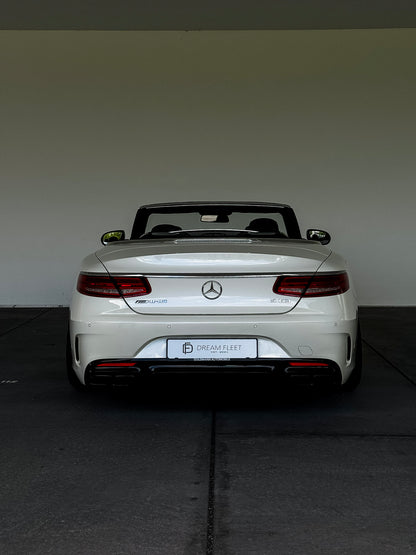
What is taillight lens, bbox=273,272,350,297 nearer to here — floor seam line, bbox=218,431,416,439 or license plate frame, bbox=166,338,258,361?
license plate frame, bbox=166,338,258,361

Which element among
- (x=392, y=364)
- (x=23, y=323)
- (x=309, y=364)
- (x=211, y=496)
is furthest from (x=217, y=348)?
(x=23, y=323)

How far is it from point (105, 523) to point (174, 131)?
872cm

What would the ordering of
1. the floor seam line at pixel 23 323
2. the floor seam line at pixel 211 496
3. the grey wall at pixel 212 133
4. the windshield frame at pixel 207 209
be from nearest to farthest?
the floor seam line at pixel 211 496
the windshield frame at pixel 207 209
the floor seam line at pixel 23 323
the grey wall at pixel 212 133

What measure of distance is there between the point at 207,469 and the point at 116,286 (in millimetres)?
1124

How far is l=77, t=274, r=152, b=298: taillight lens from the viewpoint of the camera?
3867 mm

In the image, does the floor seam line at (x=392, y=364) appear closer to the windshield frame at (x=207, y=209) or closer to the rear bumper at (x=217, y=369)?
the windshield frame at (x=207, y=209)

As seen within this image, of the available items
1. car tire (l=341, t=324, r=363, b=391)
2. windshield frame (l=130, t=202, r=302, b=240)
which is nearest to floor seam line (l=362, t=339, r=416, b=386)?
car tire (l=341, t=324, r=363, b=391)

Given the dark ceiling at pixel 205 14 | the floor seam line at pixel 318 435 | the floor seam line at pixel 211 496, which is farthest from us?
the dark ceiling at pixel 205 14

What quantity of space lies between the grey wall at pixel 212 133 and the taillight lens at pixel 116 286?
22.7ft

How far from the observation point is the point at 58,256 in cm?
1090

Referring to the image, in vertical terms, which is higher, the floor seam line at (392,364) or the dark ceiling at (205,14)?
the dark ceiling at (205,14)

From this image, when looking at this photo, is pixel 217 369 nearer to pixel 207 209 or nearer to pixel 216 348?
pixel 216 348

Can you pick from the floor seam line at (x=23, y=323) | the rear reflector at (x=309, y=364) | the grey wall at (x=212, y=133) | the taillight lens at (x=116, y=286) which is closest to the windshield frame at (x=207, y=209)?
the taillight lens at (x=116, y=286)

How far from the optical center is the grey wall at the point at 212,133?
1078cm
